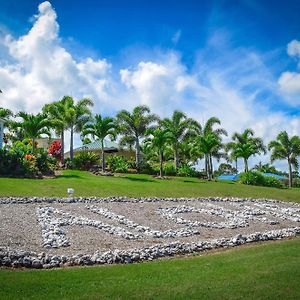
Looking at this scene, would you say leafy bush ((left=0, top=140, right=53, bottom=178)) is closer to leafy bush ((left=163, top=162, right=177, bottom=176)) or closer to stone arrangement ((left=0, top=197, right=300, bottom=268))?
stone arrangement ((left=0, top=197, right=300, bottom=268))

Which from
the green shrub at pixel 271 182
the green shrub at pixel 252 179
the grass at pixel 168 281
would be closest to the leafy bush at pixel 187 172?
the green shrub at pixel 252 179

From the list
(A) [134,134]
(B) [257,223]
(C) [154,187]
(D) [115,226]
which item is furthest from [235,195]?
(A) [134,134]

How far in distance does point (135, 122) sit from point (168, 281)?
4530 cm

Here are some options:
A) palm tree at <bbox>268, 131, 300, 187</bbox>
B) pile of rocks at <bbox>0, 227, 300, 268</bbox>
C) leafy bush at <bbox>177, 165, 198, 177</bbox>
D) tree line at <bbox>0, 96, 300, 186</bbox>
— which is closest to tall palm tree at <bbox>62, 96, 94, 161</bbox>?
tree line at <bbox>0, 96, 300, 186</bbox>

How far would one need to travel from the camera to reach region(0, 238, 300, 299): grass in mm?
9555

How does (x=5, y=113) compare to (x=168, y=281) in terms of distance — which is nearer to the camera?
(x=168, y=281)

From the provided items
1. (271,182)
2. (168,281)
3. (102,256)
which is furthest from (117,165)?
(168,281)

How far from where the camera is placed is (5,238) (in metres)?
15.3

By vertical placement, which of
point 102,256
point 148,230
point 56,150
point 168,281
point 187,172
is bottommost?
point 168,281

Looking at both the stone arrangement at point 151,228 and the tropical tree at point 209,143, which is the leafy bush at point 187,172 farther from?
the stone arrangement at point 151,228

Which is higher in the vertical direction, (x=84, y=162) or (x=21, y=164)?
(x=84, y=162)

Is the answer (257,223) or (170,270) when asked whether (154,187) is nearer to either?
(257,223)

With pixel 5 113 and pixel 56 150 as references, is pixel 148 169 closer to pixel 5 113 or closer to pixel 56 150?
pixel 56 150

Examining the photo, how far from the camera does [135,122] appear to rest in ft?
182
